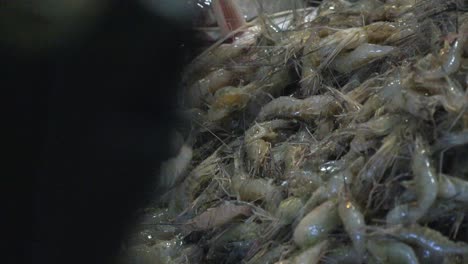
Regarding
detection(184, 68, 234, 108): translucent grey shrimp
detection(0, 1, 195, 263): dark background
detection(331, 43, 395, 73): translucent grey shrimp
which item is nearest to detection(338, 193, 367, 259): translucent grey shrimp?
detection(331, 43, 395, 73): translucent grey shrimp

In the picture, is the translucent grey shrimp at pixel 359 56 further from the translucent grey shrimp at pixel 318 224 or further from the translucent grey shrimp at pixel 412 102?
the translucent grey shrimp at pixel 318 224

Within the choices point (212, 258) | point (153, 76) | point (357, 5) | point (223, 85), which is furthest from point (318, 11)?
point (212, 258)

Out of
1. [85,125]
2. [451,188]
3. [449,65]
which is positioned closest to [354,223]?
[451,188]

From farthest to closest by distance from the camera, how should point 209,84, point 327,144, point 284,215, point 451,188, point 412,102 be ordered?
point 209,84 < point 327,144 < point 284,215 < point 412,102 < point 451,188

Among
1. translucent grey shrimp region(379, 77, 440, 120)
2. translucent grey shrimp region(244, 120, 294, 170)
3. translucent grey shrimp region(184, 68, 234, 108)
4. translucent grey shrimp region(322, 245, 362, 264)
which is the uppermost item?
translucent grey shrimp region(379, 77, 440, 120)

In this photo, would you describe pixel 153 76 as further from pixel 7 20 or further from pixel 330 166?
pixel 330 166

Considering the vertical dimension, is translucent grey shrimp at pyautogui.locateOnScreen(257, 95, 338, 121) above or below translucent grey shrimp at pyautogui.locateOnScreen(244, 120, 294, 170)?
above

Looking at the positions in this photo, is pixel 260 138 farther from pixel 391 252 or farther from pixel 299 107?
pixel 391 252

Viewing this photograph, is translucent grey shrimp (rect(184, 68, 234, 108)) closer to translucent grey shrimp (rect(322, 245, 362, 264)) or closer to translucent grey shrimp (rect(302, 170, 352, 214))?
translucent grey shrimp (rect(302, 170, 352, 214))
